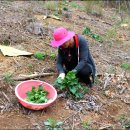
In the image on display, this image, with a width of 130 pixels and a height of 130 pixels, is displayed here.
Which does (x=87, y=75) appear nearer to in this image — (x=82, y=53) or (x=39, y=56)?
(x=82, y=53)

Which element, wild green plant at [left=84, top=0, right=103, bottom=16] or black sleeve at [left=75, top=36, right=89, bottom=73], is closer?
black sleeve at [left=75, top=36, right=89, bottom=73]

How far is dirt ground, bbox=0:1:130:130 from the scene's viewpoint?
4117 millimetres

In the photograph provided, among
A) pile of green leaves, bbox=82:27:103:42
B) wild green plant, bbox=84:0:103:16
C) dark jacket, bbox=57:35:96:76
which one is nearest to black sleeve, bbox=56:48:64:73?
dark jacket, bbox=57:35:96:76

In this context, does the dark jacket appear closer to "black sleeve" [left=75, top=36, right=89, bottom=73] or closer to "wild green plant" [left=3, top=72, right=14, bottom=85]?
"black sleeve" [left=75, top=36, right=89, bottom=73]

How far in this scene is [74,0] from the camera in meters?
11.9

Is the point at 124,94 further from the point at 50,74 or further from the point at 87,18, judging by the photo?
the point at 87,18

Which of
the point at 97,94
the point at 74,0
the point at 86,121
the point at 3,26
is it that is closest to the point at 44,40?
the point at 3,26

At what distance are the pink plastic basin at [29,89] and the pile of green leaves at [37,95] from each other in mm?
64

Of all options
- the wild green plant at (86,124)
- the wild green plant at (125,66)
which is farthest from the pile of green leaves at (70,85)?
the wild green plant at (125,66)

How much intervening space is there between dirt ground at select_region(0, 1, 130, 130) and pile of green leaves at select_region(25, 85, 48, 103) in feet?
0.45

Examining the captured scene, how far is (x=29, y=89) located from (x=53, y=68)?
2.97 ft

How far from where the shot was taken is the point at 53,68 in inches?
207

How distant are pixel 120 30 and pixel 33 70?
4.19m

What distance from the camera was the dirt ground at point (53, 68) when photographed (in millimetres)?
4117
